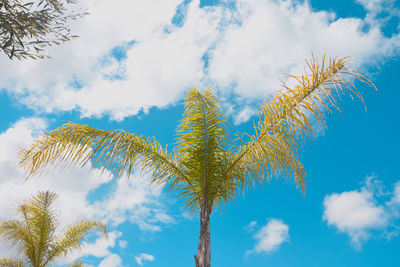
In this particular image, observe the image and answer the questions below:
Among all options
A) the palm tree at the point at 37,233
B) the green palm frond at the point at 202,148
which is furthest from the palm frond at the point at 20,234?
the green palm frond at the point at 202,148

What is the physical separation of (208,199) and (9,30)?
5.18 m

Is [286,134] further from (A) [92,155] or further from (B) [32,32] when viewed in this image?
(B) [32,32]

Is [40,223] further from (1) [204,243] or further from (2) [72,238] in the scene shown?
(1) [204,243]

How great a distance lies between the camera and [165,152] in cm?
843

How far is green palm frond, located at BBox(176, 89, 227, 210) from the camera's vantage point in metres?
8.28

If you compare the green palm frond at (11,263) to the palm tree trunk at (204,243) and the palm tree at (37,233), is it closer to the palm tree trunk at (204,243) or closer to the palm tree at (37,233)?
the palm tree at (37,233)

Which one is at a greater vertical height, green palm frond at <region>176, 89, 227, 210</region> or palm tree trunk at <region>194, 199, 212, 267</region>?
green palm frond at <region>176, 89, 227, 210</region>

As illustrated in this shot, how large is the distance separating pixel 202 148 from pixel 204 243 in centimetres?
203

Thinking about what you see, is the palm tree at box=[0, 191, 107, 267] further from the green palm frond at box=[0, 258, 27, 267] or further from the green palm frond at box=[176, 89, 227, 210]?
the green palm frond at box=[176, 89, 227, 210]

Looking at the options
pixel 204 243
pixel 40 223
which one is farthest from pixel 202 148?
pixel 40 223

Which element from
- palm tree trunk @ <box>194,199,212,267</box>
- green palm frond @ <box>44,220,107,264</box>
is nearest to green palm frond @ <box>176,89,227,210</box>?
palm tree trunk @ <box>194,199,212,267</box>

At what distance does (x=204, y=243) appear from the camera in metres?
7.75

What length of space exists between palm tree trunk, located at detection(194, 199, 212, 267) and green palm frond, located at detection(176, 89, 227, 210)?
18.8 inches

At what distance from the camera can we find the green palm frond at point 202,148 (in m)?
8.28
